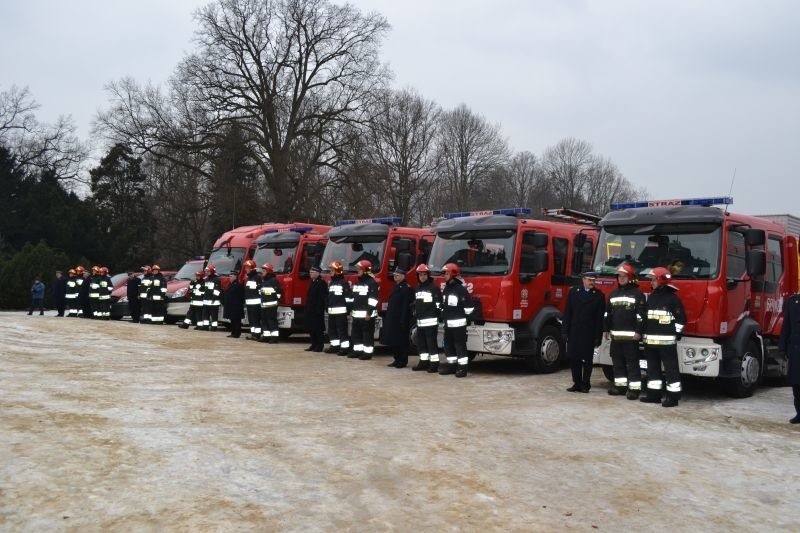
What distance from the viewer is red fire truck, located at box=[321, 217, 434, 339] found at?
15492mm

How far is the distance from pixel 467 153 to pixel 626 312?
124 feet

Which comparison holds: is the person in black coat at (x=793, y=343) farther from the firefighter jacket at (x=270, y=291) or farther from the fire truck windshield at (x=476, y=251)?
the firefighter jacket at (x=270, y=291)

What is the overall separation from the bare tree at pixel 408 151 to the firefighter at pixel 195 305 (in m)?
19.3

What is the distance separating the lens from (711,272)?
10281mm

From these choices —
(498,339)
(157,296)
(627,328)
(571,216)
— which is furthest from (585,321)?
(157,296)

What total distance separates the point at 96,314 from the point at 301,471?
724 inches

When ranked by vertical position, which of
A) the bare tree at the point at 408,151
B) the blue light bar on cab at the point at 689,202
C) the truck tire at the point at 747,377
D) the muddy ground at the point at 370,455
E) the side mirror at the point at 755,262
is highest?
the bare tree at the point at 408,151

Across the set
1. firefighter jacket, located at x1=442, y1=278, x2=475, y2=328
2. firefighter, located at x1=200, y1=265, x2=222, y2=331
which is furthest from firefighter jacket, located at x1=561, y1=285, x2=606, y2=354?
firefighter, located at x1=200, y1=265, x2=222, y2=331

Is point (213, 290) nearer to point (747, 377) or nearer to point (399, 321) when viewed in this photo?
point (399, 321)

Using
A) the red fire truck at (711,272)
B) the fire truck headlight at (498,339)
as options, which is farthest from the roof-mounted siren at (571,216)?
the fire truck headlight at (498,339)

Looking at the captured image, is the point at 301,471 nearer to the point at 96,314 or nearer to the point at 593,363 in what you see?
the point at 593,363

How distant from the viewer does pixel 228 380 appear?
1064 cm

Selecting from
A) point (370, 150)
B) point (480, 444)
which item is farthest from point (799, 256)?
point (370, 150)

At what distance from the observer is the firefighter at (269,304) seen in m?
16.6
